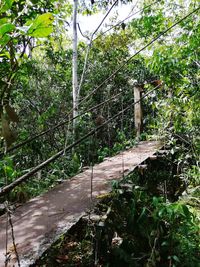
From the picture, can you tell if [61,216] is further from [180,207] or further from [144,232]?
[180,207]

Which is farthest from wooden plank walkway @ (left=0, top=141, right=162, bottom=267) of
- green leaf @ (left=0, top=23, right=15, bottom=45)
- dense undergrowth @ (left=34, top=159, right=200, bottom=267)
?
green leaf @ (left=0, top=23, right=15, bottom=45)

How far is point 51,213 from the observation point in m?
2.73

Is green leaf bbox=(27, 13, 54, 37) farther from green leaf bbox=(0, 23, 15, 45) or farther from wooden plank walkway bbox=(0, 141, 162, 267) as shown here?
wooden plank walkway bbox=(0, 141, 162, 267)

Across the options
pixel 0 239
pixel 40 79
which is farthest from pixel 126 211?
pixel 40 79

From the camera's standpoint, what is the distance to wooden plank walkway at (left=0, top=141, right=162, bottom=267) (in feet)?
6.74

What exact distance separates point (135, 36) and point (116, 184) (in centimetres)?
827

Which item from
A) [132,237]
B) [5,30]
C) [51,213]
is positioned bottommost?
[132,237]

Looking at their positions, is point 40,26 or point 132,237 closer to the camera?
point 40,26

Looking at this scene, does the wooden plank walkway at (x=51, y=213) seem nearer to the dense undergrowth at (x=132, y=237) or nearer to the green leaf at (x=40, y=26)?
the dense undergrowth at (x=132, y=237)

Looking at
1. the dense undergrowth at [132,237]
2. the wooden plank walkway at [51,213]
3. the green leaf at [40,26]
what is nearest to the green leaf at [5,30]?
the green leaf at [40,26]

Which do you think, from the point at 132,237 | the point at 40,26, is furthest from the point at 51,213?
the point at 40,26

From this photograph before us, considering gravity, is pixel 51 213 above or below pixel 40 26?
below

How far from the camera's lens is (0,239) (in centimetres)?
226

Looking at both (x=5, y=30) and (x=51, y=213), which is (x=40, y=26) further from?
(x=51, y=213)
